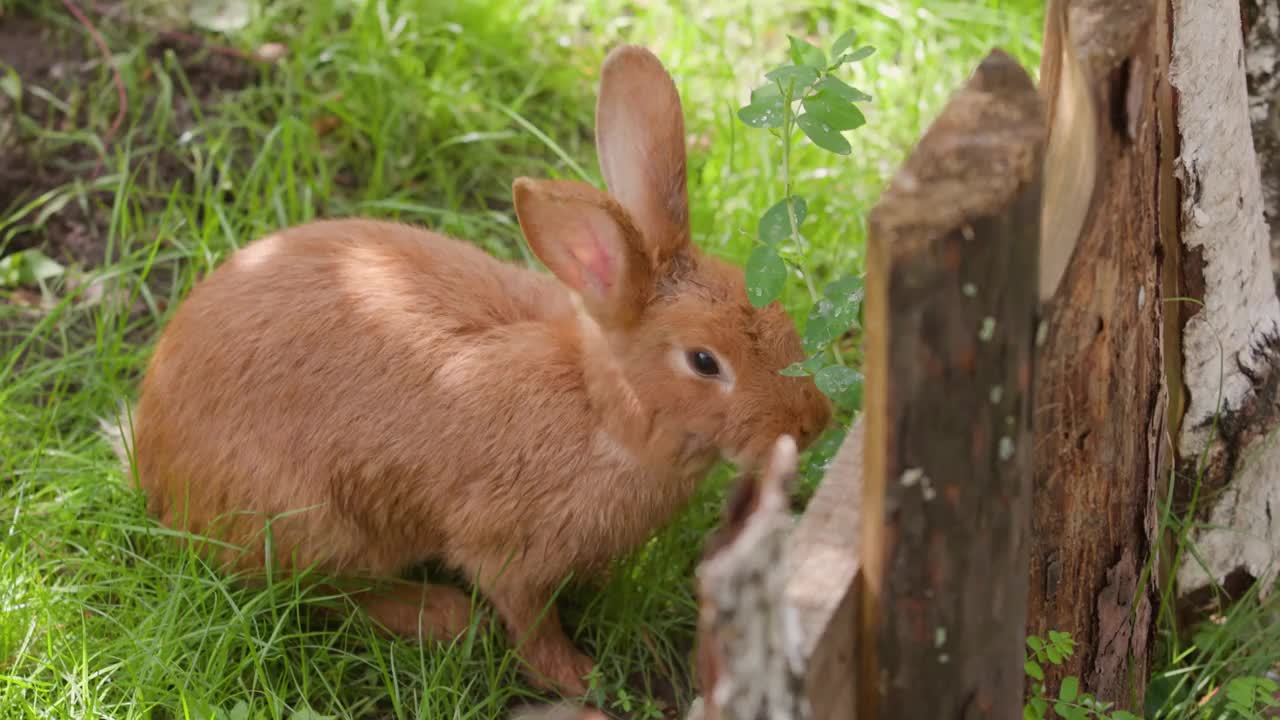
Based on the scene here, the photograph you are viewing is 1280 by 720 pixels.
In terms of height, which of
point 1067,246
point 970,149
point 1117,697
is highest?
point 970,149

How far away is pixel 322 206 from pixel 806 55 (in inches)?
70.6

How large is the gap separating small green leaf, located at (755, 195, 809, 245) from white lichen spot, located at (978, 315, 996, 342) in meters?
0.82

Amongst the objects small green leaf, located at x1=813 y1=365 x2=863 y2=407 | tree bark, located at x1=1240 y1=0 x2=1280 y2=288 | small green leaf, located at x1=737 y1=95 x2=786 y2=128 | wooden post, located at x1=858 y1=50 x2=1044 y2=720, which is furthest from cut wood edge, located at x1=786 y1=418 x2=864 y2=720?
tree bark, located at x1=1240 y1=0 x2=1280 y2=288

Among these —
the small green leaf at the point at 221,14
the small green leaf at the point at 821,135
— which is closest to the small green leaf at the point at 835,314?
the small green leaf at the point at 821,135

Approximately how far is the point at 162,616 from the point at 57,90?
84.4 inches

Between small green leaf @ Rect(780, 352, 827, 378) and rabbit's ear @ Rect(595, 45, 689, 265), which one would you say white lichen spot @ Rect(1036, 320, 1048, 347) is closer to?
small green leaf @ Rect(780, 352, 827, 378)

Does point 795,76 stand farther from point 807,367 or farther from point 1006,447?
point 1006,447

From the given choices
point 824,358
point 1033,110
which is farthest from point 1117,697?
point 1033,110

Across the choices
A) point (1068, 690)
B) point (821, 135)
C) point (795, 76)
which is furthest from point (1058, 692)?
point (795, 76)

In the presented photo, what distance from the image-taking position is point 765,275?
2555 mm

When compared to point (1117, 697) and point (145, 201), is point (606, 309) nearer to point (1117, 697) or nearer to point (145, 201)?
point (1117, 697)

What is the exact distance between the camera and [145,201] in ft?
13.6

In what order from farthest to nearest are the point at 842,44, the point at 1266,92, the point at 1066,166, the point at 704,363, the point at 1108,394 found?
the point at 1266,92, the point at 704,363, the point at 842,44, the point at 1108,394, the point at 1066,166

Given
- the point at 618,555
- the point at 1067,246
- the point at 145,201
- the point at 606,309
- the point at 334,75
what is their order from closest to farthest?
the point at 1067,246 → the point at 606,309 → the point at 618,555 → the point at 145,201 → the point at 334,75
